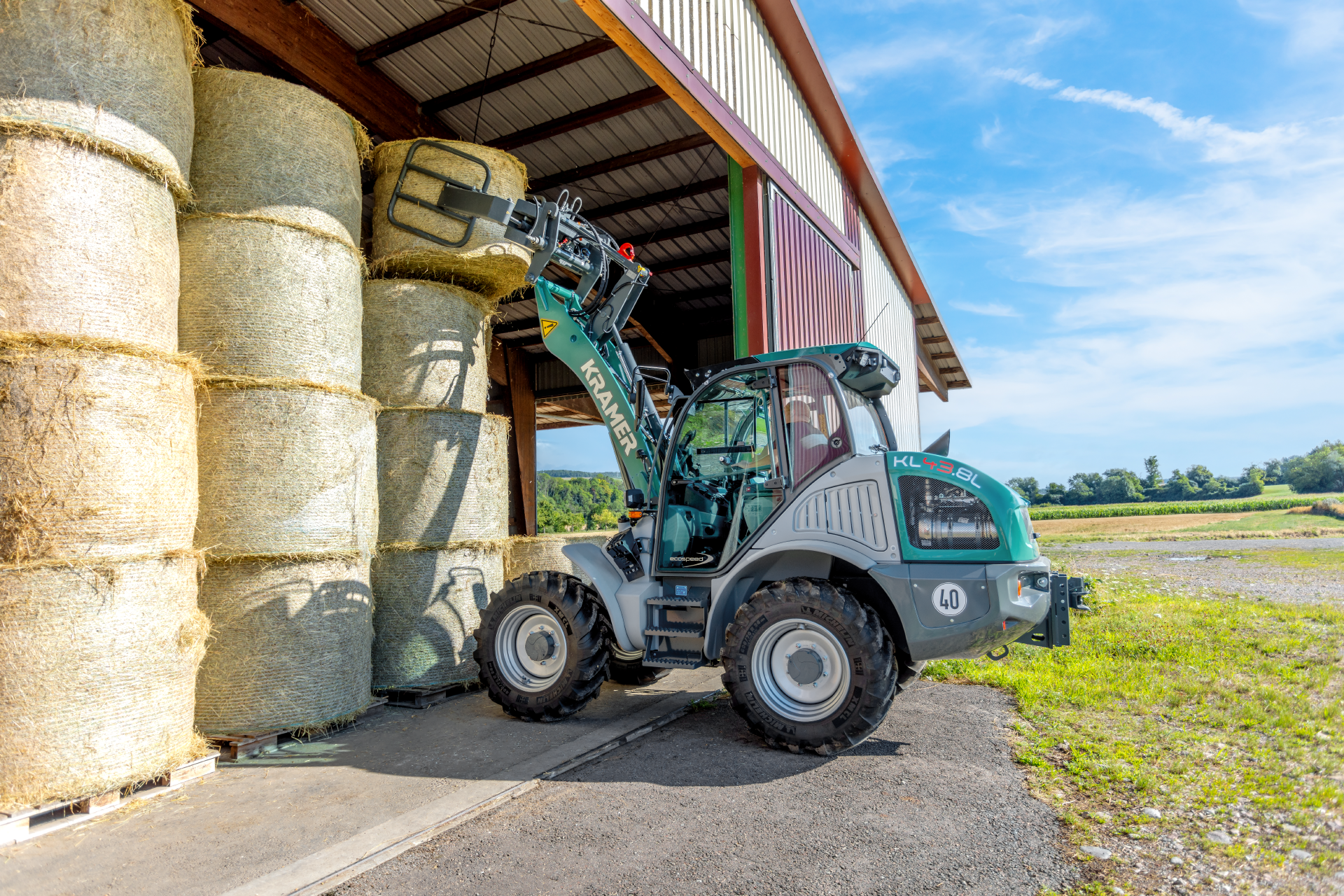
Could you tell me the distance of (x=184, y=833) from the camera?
3.66 metres

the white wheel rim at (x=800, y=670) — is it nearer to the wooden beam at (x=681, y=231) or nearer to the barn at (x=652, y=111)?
the barn at (x=652, y=111)

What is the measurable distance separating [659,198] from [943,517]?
Result: 857cm

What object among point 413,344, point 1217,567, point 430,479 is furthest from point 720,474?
point 1217,567

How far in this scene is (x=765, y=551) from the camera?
495cm

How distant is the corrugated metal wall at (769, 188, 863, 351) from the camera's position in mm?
8734

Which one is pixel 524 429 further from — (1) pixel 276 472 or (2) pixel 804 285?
(1) pixel 276 472

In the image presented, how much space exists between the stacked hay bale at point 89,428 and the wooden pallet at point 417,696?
1.64 metres

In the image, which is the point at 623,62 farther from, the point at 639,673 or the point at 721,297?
the point at 721,297

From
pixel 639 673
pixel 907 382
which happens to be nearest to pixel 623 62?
pixel 639 673

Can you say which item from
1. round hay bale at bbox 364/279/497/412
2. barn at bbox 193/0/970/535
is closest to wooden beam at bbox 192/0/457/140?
barn at bbox 193/0/970/535

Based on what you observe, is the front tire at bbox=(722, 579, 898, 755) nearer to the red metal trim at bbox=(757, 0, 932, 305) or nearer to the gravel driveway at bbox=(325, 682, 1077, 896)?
the gravel driveway at bbox=(325, 682, 1077, 896)

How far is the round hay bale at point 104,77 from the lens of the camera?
13.0 feet

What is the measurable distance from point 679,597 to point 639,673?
63.2 inches

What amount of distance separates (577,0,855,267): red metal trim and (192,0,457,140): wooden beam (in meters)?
3.07
